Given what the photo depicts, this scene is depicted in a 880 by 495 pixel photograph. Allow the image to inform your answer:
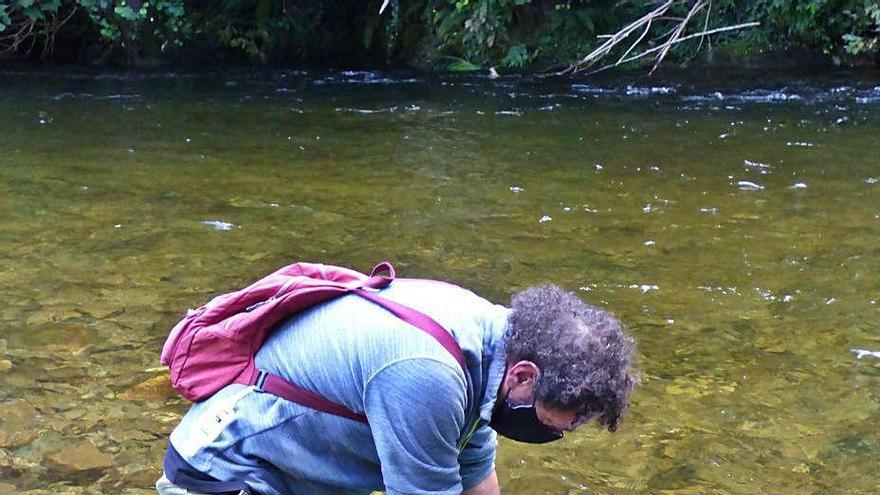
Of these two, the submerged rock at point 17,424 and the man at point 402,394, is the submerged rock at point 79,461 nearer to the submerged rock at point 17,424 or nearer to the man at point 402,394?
the submerged rock at point 17,424

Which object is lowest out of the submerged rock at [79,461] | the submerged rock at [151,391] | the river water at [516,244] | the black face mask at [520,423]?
the submerged rock at [79,461]

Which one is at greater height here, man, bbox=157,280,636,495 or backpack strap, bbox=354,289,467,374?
backpack strap, bbox=354,289,467,374

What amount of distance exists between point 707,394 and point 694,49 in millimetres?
11321

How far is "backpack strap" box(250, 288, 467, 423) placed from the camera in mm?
1801

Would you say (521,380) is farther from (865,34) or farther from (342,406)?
(865,34)

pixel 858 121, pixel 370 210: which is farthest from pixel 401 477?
pixel 858 121

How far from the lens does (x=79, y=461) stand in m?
3.11

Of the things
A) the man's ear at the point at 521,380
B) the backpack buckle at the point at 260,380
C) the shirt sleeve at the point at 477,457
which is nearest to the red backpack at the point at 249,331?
the backpack buckle at the point at 260,380

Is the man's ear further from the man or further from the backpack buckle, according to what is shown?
the backpack buckle

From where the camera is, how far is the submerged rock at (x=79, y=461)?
3.05 meters

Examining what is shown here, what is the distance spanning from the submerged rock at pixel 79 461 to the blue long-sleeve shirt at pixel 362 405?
1.17 m

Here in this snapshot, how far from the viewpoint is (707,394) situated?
367cm

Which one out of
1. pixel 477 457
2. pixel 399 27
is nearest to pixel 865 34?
pixel 399 27

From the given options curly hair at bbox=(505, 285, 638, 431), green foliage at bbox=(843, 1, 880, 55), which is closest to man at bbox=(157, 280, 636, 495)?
curly hair at bbox=(505, 285, 638, 431)
